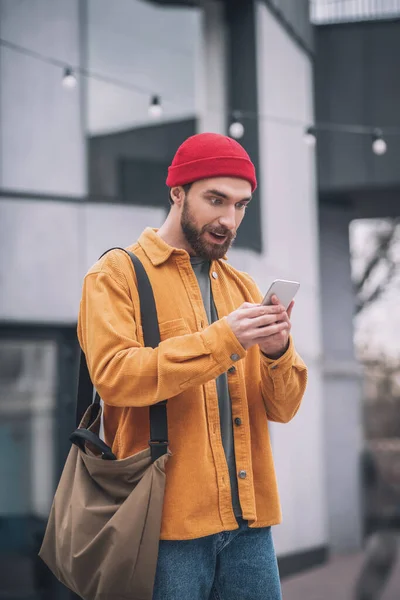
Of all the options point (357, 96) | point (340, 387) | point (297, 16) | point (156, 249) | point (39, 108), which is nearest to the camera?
point (156, 249)

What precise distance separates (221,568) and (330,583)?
232 inches

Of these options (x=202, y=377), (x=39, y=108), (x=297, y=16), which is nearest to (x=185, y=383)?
(x=202, y=377)

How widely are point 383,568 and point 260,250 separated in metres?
2.66

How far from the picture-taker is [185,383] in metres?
2.03

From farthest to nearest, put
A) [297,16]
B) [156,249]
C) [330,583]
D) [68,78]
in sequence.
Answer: [297,16] → [330,583] → [68,78] → [156,249]

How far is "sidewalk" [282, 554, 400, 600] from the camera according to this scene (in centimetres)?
711

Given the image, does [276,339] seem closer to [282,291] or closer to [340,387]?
[282,291]

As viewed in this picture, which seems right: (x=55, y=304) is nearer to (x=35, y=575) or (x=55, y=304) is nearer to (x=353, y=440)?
(x=35, y=575)

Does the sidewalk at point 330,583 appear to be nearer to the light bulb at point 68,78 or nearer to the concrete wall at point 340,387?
the concrete wall at point 340,387

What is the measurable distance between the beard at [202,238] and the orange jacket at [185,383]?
6cm

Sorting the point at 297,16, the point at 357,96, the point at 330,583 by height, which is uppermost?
the point at 297,16

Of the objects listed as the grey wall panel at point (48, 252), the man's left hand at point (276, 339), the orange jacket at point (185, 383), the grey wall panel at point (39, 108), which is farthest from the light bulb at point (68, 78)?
the man's left hand at point (276, 339)

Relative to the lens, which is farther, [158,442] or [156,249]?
[156,249]

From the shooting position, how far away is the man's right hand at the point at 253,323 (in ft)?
6.61
